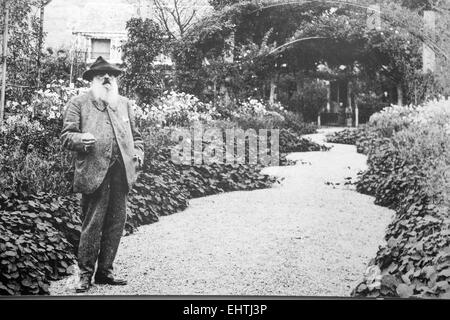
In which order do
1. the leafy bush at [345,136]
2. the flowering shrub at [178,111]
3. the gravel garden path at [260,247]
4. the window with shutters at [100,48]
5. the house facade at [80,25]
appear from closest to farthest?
the gravel garden path at [260,247], the house facade at [80,25], the window with shutters at [100,48], the flowering shrub at [178,111], the leafy bush at [345,136]

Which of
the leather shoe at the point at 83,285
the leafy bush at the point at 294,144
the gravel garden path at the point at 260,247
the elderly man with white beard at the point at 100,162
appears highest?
the leafy bush at the point at 294,144

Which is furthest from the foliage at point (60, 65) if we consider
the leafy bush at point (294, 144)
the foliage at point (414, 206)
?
the leafy bush at point (294, 144)

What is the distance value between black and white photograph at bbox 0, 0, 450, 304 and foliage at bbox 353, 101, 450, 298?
0.02m

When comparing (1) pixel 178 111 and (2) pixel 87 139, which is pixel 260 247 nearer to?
(2) pixel 87 139

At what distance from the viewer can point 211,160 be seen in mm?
6125

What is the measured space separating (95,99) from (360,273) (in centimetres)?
220

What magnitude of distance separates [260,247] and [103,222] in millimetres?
1279

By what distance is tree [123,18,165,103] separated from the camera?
639 cm

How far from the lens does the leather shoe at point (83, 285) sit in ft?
9.69

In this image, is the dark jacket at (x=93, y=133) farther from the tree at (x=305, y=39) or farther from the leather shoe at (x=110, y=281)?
the tree at (x=305, y=39)

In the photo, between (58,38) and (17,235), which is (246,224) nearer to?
(17,235)

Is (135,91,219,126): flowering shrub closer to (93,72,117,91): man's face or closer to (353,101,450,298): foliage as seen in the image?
(353,101,450,298): foliage

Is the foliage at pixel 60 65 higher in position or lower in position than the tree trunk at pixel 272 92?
lower

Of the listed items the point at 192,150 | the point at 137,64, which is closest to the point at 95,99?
the point at 192,150
